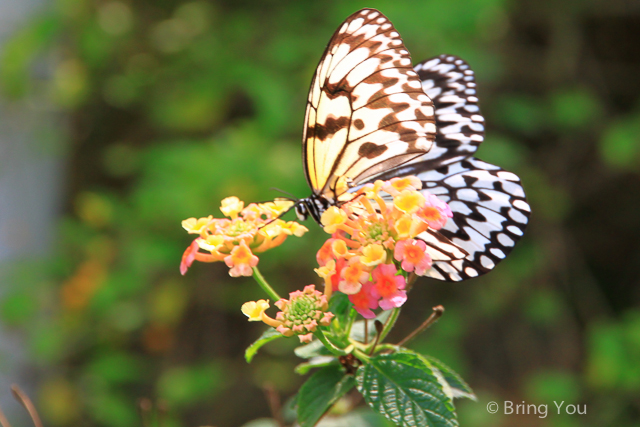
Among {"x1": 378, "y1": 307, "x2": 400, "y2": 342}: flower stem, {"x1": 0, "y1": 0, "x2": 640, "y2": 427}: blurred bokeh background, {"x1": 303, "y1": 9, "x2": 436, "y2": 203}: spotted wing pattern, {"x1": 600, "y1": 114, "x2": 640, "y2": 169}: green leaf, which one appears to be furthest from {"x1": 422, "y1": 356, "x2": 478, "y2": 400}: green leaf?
{"x1": 600, "y1": 114, "x2": 640, "y2": 169}: green leaf

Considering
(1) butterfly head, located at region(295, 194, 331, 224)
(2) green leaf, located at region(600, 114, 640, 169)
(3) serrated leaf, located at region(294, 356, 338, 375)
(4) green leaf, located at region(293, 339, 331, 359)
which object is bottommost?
(3) serrated leaf, located at region(294, 356, 338, 375)

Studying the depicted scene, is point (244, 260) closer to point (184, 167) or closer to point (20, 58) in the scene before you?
point (184, 167)

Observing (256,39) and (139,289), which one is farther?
(256,39)

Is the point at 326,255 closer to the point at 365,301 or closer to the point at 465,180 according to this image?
the point at 365,301

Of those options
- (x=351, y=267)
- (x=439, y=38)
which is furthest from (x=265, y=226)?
(x=439, y=38)

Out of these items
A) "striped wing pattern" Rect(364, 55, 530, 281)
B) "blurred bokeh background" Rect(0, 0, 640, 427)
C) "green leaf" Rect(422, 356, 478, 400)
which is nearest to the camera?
"green leaf" Rect(422, 356, 478, 400)

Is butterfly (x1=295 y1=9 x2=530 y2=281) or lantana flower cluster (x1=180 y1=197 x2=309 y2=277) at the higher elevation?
butterfly (x1=295 y1=9 x2=530 y2=281)

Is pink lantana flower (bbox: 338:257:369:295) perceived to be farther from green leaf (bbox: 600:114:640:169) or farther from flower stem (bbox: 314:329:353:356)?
green leaf (bbox: 600:114:640:169)
